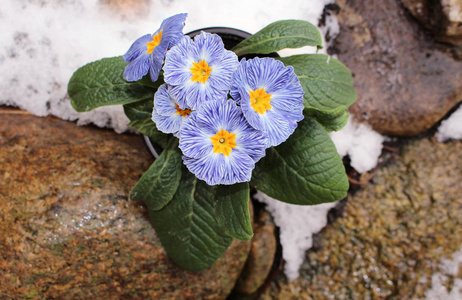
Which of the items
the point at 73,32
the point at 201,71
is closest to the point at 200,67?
the point at 201,71

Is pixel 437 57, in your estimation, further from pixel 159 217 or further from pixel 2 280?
pixel 2 280

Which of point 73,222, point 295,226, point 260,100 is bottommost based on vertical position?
point 295,226

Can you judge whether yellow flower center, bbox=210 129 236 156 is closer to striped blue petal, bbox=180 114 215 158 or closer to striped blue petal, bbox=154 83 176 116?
striped blue petal, bbox=180 114 215 158

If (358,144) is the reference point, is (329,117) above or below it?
above

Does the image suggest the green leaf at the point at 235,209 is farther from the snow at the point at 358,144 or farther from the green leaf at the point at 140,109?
the snow at the point at 358,144

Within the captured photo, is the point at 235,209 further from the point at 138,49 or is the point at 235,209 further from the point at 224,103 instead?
the point at 138,49
